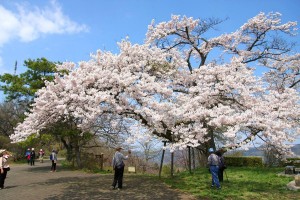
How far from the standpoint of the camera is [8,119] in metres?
36.3

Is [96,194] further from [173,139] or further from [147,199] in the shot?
[173,139]

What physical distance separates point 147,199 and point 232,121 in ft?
13.4

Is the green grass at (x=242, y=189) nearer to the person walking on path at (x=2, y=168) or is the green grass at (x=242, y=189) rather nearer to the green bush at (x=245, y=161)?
the person walking on path at (x=2, y=168)

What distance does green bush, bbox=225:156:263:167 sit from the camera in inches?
850

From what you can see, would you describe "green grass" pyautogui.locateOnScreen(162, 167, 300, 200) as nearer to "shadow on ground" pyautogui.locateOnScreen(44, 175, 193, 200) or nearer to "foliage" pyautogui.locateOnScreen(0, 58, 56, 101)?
"shadow on ground" pyautogui.locateOnScreen(44, 175, 193, 200)

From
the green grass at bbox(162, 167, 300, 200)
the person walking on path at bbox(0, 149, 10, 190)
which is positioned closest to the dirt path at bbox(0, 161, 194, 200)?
the person walking on path at bbox(0, 149, 10, 190)

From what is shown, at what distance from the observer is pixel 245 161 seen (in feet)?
71.8

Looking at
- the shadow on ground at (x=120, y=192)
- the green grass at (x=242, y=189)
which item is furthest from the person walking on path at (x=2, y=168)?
the green grass at (x=242, y=189)

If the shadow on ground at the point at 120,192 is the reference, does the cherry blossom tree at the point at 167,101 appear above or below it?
above

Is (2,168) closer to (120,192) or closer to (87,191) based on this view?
(87,191)

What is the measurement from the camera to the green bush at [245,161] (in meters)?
21.6

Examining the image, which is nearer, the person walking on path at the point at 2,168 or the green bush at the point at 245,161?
the person walking on path at the point at 2,168

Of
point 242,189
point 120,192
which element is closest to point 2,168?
point 120,192

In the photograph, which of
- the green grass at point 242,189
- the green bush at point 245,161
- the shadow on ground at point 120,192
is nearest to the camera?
the green grass at point 242,189
